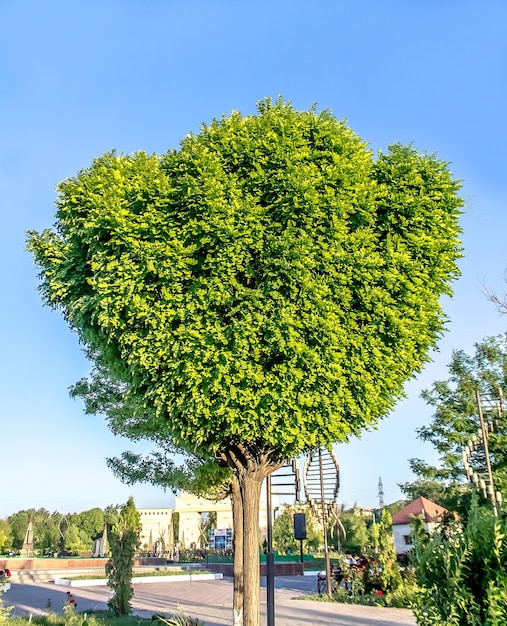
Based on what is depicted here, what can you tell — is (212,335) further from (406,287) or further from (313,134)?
(313,134)

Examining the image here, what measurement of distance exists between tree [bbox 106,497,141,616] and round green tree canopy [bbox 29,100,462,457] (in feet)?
24.5

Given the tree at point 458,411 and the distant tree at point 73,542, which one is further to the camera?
the distant tree at point 73,542

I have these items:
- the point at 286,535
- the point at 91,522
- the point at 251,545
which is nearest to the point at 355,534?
the point at 286,535

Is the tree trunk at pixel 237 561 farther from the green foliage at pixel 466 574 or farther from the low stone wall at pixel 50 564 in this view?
the low stone wall at pixel 50 564

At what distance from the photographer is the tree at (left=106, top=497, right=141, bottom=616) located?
602 inches

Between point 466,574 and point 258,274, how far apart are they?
5926mm

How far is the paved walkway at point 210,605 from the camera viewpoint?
15172 mm

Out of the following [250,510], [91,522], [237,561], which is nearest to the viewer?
[250,510]

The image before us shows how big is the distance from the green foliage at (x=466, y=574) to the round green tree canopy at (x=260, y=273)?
4.48 meters

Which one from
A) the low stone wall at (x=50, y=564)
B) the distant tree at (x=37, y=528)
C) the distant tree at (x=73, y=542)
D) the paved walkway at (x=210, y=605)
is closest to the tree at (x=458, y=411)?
the paved walkway at (x=210, y=605)

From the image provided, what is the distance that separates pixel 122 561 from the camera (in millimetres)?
15664

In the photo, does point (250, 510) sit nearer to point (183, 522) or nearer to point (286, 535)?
point (286, 535)

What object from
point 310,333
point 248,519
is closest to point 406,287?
point 310,333

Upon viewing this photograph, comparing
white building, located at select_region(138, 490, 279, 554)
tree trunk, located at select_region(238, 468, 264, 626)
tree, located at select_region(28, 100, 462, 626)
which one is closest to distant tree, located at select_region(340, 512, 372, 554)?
white building, located at select_region(138, 490, 279, 554)
